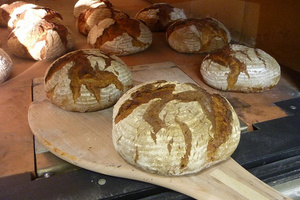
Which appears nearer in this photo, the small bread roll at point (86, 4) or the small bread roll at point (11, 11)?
the small bread roll at point (11, 11)

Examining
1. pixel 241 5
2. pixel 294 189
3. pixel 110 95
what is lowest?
pixel 294 189

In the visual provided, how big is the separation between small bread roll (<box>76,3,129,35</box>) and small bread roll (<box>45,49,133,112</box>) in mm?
1032

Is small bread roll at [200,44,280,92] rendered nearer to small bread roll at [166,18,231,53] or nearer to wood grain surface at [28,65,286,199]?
small bread roll at [166,18,231,53]

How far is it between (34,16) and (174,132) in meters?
1.83

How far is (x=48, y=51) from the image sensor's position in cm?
196

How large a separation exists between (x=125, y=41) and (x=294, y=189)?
1.37 m

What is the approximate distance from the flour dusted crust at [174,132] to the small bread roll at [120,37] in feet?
3.27

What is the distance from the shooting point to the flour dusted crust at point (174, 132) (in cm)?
96

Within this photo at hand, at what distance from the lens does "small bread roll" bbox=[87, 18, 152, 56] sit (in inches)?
79.5

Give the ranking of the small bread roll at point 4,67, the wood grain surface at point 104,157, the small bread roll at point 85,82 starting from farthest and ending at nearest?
the small bread roll at point 4,67
the small bread roll at point 85,82
the wood grain surface at point 104,157

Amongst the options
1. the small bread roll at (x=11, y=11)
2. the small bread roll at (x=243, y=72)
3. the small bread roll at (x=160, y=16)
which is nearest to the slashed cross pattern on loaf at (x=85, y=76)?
the small bread roll at (x=243, y=72)

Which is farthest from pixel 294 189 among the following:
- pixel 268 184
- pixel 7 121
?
pixel 7 121

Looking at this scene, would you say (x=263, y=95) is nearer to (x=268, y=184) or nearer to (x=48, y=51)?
(x=268, y=184)

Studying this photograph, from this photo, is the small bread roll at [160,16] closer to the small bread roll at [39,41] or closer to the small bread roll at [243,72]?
the small bread roll at [39,41]
